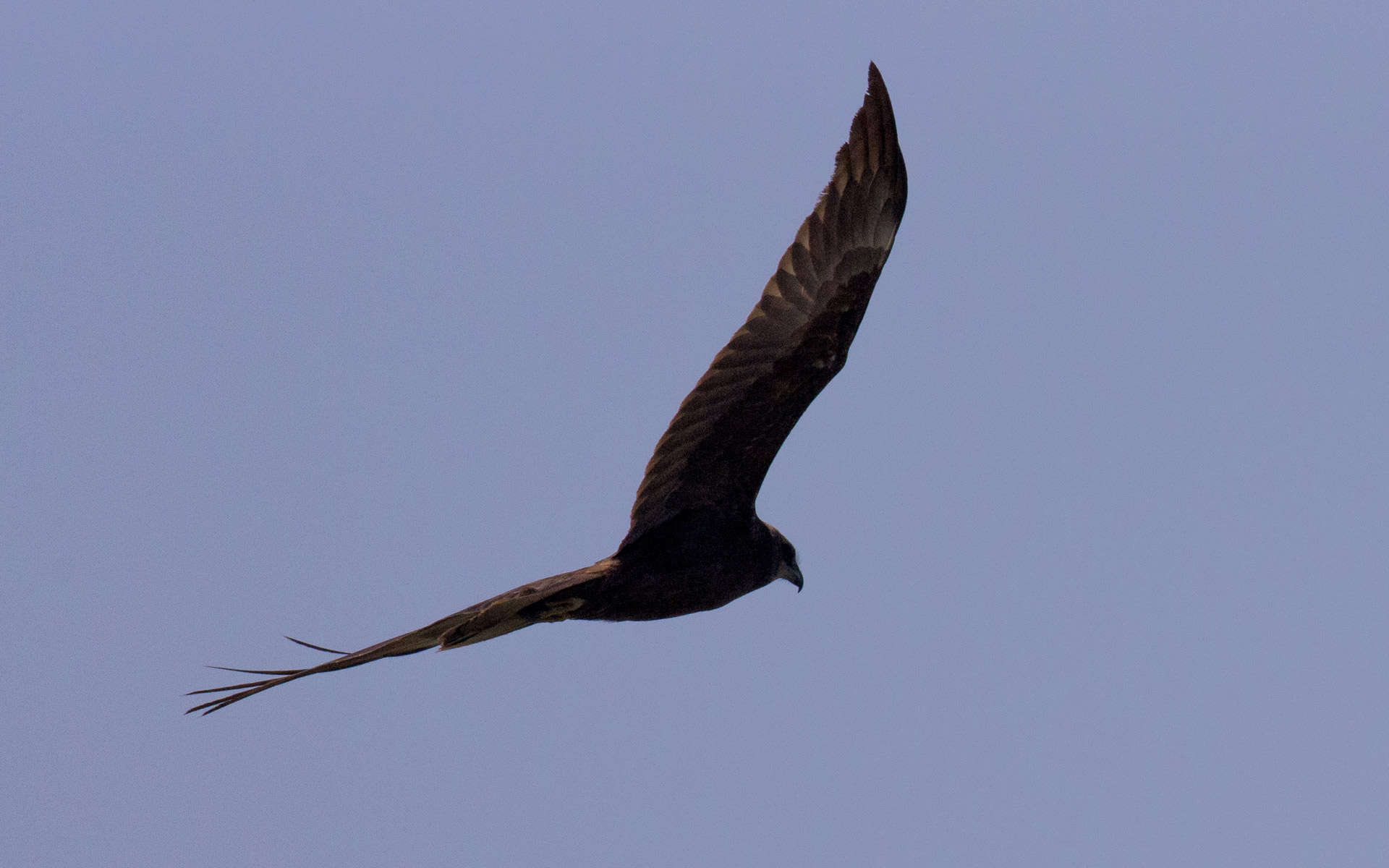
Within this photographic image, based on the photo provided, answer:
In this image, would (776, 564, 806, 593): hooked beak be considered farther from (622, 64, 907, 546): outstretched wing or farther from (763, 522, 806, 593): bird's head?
(622, 64, 907, 546): outstretched wing

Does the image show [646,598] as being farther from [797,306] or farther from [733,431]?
[797,306]

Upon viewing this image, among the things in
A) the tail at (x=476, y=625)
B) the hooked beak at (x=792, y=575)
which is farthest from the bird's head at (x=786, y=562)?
the tail at (x=476, y=625)

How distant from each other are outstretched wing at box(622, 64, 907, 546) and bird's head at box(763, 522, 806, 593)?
700 mm

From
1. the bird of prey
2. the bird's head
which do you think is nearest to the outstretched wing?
the bird of prey

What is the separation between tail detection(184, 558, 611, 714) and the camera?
6195 mm

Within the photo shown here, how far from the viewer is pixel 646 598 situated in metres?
7.07

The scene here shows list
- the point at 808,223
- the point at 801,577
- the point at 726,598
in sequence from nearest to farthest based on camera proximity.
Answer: the point at 808,223, the point at 726,598, the point at 801,577

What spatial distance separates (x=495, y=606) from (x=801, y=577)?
234 centimetres

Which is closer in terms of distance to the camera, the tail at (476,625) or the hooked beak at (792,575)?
the tail at (476,625)

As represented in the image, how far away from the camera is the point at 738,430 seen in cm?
711

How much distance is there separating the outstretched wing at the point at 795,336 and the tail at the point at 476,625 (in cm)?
57

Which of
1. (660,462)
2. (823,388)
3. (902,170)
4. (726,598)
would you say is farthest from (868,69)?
(726,598)

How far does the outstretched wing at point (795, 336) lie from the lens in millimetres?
6812

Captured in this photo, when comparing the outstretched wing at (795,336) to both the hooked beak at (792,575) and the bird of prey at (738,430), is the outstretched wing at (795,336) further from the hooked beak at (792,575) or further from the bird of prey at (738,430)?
the hooked beak at (792,575)
